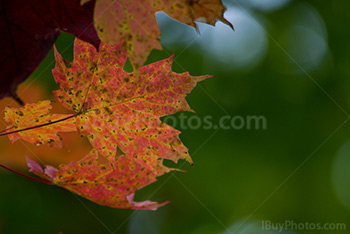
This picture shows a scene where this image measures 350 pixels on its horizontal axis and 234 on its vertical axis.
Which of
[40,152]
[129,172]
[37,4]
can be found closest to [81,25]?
[37,4]

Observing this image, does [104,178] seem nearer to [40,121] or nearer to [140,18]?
[40,121]

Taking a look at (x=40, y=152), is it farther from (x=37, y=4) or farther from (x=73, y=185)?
(x=37, y=4)

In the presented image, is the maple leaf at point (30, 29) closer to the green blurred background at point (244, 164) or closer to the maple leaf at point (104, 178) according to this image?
the maple leaf at point (104, 178)

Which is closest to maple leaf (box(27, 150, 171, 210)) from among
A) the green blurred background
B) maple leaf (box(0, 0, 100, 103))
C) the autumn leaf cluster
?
the autumn leaf cluster

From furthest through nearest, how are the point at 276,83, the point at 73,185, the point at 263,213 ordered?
the point at 276,83, the point at 263,213, the point at 73,185

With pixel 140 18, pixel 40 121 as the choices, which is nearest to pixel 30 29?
pixel 140 18

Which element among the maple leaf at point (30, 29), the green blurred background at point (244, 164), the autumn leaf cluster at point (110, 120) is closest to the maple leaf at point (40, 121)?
the autumn leaf cluster at point (110, 120)
